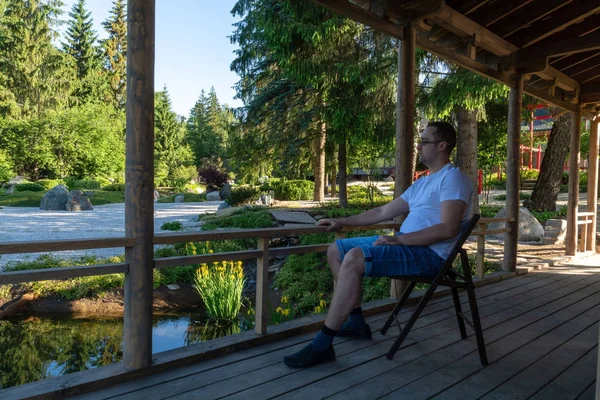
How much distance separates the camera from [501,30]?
481 centimetres

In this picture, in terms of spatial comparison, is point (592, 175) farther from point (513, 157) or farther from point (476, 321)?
point (476, 321)

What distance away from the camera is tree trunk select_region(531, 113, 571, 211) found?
1070 cm

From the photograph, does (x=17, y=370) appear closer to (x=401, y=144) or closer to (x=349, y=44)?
(x=401, y=144)

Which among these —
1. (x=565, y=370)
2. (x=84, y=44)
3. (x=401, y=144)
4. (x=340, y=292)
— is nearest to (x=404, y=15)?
(x=401, y=144)

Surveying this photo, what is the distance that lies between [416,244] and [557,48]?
3.40 metres

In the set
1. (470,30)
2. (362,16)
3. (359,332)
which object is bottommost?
(359,332)

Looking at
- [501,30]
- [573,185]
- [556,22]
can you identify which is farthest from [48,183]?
[556,22]

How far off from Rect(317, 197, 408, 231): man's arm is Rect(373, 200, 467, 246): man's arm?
0.43 meters

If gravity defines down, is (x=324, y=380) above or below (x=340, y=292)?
below

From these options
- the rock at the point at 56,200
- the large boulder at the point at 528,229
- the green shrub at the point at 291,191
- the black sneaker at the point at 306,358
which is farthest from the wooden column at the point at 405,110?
the green shrub at the point at 291,191

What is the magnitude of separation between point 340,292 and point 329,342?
10.4 inches

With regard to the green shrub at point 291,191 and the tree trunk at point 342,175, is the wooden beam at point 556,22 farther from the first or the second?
the green shrub at point 291,191

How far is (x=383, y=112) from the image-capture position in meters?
10.2

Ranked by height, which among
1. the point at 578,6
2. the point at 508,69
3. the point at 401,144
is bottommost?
the point at 401,144
